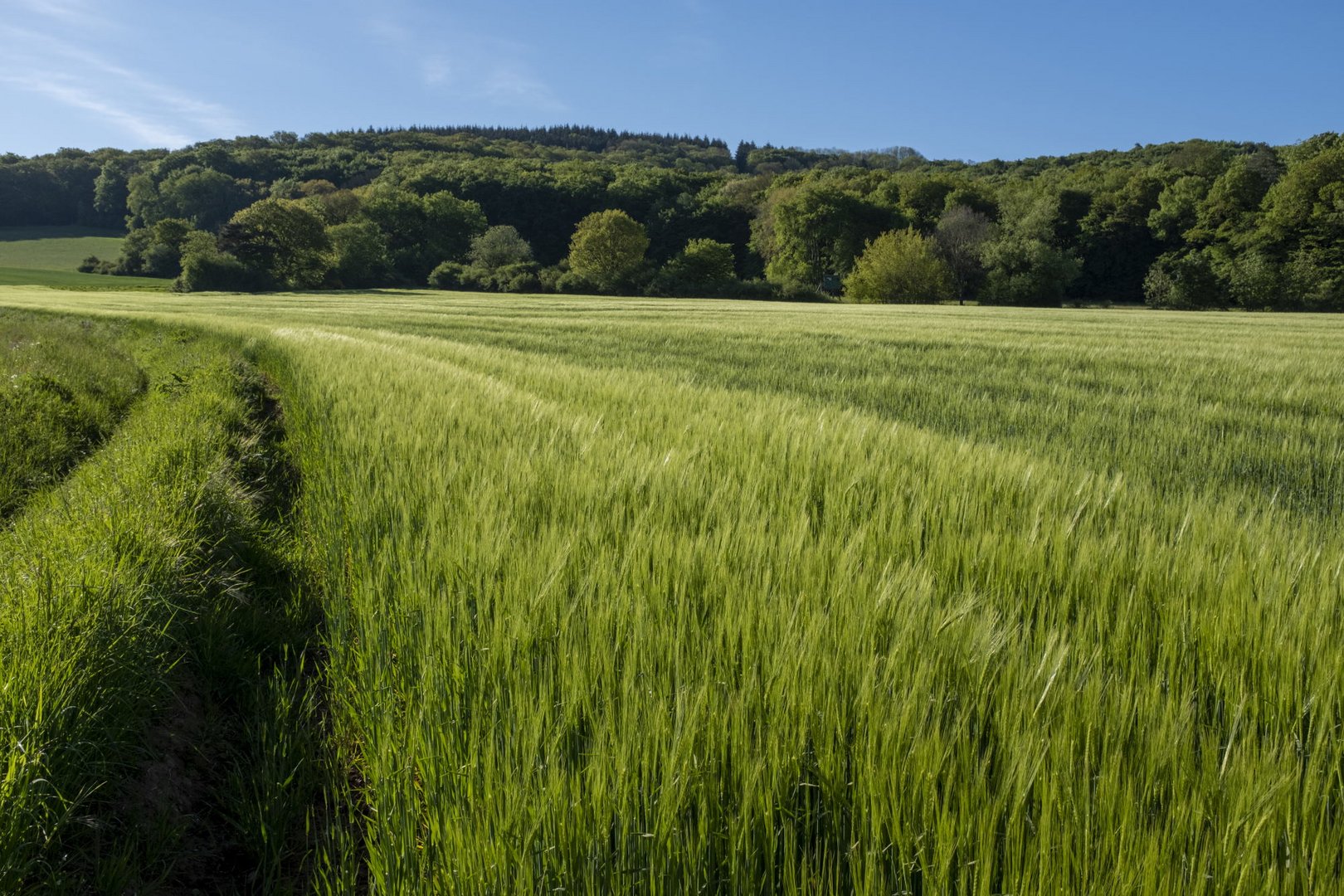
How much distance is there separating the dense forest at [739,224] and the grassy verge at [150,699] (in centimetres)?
5877

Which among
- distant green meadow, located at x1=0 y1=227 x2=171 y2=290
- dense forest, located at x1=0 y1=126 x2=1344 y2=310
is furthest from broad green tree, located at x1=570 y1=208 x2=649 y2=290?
distant green meadow, located at x1=0 y1=227 x2=171 y2=290

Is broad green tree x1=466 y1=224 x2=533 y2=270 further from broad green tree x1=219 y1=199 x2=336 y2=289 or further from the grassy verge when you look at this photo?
the grassy verge

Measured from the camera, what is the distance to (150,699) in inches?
69.7

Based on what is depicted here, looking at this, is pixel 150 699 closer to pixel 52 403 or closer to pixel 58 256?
pixel 52 403

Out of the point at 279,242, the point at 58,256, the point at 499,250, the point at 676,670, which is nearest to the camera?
the point at 676,670

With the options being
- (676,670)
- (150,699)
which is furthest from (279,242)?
(676,670)

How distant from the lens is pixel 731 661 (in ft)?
4.08

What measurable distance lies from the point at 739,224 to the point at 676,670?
298 feet

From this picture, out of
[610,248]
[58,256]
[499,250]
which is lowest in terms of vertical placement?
[58,256]

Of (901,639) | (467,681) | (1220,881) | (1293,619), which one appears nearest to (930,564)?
(901,639)

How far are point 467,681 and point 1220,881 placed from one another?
1.14 meters

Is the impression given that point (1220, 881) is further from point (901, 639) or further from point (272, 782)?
point (272, 782)

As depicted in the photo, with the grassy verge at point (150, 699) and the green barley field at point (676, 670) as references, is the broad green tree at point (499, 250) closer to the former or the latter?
the grassy verge at point (150, 699)

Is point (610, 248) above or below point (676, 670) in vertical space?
above
